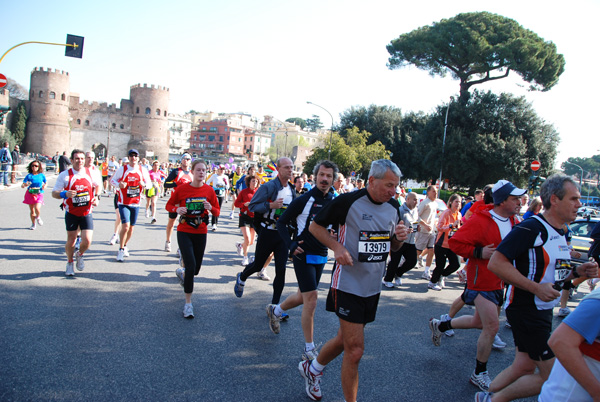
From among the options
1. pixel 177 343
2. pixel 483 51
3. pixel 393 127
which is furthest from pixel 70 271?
pixel 393 127

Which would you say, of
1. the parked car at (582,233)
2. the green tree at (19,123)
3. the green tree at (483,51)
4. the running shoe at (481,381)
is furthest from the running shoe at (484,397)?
the green tree at (19,123)

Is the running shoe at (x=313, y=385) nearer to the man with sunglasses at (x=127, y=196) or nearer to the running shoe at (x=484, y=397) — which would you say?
the running shoe at (x=484, y=397)

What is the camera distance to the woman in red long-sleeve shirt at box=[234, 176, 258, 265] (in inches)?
333

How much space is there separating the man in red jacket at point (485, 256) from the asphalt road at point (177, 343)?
0.42m

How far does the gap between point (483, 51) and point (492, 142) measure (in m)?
7.83

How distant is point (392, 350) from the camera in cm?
474

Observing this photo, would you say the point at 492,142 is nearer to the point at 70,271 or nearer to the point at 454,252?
the point at 454,252

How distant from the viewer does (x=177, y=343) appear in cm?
443

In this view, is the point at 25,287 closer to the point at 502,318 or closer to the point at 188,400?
the point at 188,400

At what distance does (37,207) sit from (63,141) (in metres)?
71.2

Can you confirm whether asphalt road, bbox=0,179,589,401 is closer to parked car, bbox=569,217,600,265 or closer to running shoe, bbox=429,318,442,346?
running shoe, bbox=429,318,442,346

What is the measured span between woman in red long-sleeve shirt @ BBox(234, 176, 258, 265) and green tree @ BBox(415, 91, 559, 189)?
2901 cm

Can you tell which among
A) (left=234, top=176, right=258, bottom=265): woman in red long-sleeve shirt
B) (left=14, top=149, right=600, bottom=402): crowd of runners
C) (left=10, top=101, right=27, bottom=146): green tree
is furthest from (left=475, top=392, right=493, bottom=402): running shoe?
(left=10, top=101, right=27, bottom=146): green tree

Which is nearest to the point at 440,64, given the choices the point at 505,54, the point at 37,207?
the point at 505,54
